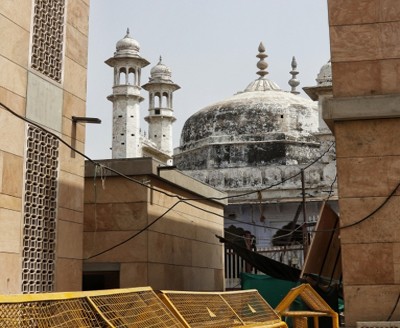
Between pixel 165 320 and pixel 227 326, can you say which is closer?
pixel 165 320

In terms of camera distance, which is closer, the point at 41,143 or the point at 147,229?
the point at 41,143

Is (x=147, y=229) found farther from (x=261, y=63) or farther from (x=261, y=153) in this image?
(x=261, y=63)

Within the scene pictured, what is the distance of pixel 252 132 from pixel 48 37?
760 inches

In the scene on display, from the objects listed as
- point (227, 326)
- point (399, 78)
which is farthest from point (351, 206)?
point (227, 326)

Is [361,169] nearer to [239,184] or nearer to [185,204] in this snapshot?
[185,204]

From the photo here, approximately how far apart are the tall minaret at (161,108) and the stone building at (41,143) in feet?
79.1

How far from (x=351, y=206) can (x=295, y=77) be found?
2832 cm

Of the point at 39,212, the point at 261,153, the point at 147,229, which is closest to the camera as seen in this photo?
the point at 39,212

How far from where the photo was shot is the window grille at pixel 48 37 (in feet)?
25.3

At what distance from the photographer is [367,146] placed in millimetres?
7047

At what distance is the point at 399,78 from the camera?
23.2 feet

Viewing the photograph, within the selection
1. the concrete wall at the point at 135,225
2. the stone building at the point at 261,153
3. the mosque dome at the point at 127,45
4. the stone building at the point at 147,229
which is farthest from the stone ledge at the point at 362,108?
the mosque dome at the point at 127,45

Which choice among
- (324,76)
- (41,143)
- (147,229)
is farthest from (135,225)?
(324,76)

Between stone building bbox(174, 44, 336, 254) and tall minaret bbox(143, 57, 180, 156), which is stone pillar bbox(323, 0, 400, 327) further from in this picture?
tall minaret bbox(143, 57, 180, 156)
